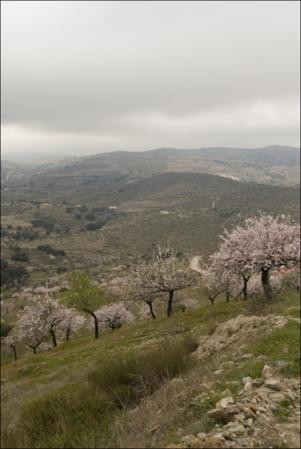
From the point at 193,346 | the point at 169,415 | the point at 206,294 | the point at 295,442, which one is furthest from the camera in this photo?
the point at 206,294

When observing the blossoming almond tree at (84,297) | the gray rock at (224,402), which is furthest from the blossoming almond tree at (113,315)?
the gray rock at (224,402)

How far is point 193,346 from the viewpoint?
1720 centimetres

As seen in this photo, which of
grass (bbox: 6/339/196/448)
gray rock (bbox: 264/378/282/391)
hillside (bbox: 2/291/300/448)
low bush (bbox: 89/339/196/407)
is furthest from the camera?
low bush (bbox: 89/339/196/407)

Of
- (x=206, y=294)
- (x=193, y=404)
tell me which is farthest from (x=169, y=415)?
(x=206, y=294)

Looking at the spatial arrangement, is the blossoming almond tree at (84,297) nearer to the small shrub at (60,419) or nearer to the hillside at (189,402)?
the hillside at (189,402)

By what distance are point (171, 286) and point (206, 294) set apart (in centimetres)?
2838

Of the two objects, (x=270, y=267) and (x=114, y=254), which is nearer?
(x=270, y=267)

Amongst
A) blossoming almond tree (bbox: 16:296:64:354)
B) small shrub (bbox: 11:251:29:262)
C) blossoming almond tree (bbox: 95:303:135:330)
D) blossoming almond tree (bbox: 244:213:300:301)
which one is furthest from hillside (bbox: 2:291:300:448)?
small shrub (bbox: 11:251:29:262)

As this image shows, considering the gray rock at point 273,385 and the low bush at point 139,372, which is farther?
the low bush at point 139,372

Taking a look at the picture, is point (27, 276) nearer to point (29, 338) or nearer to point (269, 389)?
point (29, 338)

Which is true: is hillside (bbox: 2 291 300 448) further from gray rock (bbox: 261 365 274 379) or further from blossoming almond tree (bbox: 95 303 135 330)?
blossoming almond tree (bbox: 95 303 135 330)

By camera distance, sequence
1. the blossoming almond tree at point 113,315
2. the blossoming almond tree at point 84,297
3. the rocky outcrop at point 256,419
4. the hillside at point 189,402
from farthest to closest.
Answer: the blossoming almond tree at point 113,315 < the blossoming almond tree at point 84,297 < the hillside at point 189,402 < the rocky outcrop at point 256,419

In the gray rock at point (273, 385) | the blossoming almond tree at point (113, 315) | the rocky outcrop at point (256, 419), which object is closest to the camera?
the rocky outcrop at point (256, 419)

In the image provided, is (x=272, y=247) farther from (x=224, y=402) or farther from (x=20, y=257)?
(x=20, y=257)
